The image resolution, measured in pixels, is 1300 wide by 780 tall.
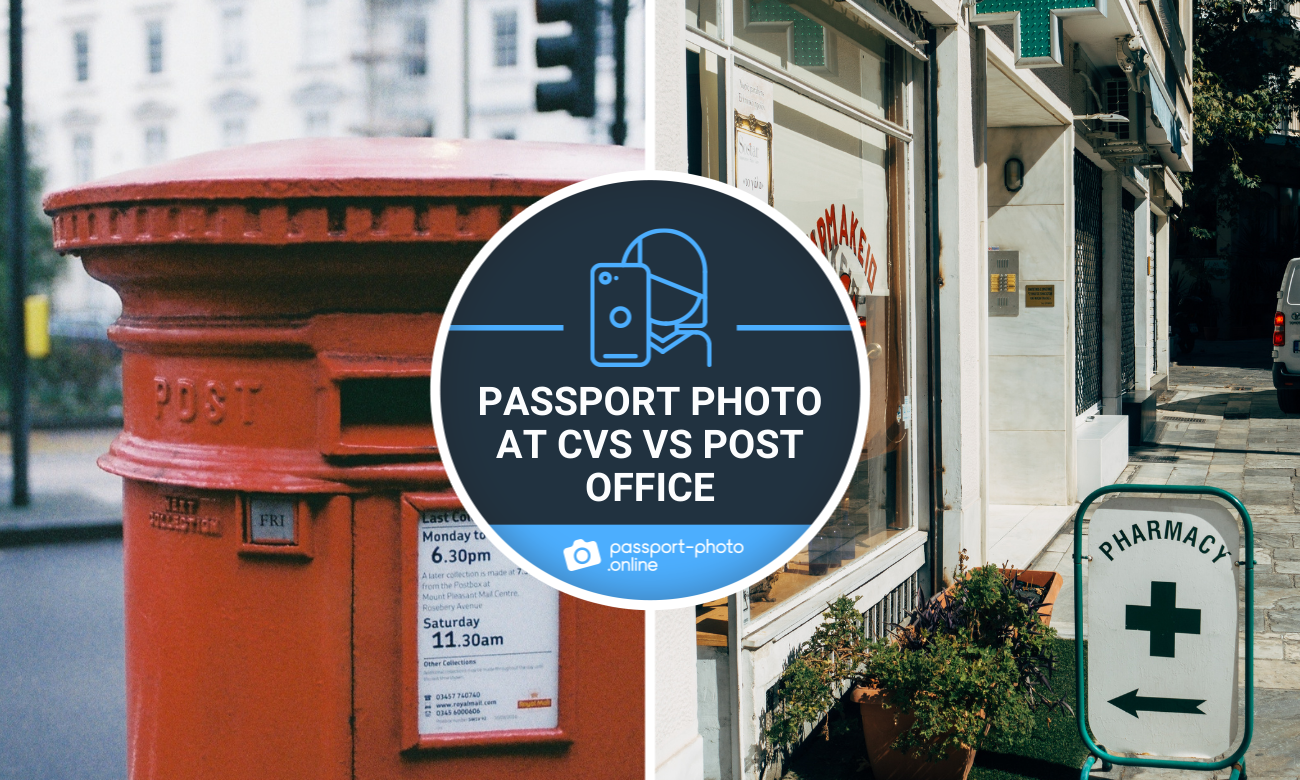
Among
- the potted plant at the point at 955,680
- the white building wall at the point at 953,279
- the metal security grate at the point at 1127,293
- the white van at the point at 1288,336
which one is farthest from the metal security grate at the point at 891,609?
the white van at the point at 1288,336

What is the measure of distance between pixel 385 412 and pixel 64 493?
2.42 ft

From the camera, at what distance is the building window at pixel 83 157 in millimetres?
2514

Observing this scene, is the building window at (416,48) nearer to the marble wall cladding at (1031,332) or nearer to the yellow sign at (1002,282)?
the yellow sign at (1002,282)

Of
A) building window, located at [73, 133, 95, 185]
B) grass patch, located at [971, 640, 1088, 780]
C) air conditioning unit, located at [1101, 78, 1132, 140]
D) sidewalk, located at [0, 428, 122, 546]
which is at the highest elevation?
air conditioning unit, located at [1101, 78, 1132, 140]

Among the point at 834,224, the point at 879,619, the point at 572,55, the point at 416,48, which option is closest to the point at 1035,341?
the point at 879,619

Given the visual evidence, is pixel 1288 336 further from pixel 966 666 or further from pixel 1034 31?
pixel 966 666

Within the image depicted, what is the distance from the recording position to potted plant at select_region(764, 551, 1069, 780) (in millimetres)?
4012

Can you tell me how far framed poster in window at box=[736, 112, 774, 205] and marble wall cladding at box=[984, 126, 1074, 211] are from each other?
229 inches

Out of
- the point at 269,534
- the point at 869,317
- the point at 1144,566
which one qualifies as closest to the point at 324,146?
the point at 269,534

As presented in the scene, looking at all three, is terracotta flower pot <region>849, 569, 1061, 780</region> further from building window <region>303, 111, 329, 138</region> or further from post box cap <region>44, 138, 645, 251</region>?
building window <region>303, 111, 329, 138</region>

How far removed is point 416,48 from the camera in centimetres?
283

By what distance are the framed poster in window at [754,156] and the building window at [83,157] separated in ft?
6.84

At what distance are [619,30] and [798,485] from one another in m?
1.25

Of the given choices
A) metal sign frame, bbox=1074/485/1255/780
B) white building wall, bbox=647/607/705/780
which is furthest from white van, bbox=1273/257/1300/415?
white building wall, bbox=647/607/705/780
